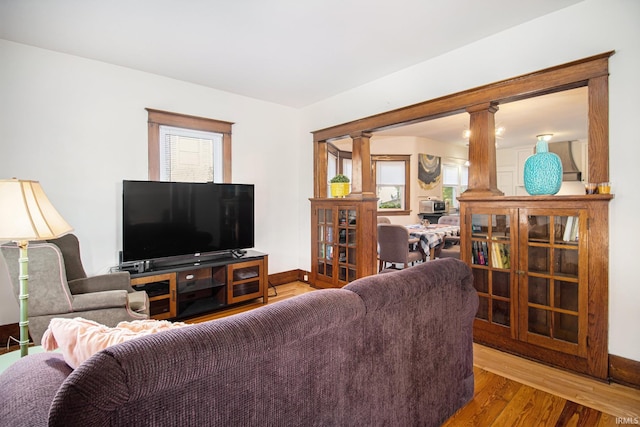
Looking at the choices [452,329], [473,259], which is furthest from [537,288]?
[452,329]

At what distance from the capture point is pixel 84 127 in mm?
3006

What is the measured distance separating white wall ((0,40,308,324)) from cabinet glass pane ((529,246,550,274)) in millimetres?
3318

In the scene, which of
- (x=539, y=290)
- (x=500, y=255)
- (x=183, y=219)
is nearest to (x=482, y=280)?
(x=500, y=255)

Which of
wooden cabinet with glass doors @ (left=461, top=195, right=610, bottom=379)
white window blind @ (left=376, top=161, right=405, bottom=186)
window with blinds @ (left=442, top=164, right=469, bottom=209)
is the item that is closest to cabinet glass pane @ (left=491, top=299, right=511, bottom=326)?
wooden cabinet with glass doors @ (left=461, top=195, right=610, bottom=379)

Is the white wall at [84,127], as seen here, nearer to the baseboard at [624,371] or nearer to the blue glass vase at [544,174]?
the blue glass vase at [544,174]

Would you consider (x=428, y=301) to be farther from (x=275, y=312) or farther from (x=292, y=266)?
(x=292, y=266)

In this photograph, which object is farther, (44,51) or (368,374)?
(44,51)

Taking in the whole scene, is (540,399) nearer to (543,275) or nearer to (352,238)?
(543,275)

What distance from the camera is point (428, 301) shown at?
149 centimetres

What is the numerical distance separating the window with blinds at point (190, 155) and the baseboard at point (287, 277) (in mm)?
1559

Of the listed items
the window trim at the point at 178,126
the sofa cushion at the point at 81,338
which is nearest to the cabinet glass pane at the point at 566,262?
the sofa cushion at the point at 81,338

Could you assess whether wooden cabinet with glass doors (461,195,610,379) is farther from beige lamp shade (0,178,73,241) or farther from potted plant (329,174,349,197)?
beige lamp shade (0,178,73,241)

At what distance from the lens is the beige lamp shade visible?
1414 mm

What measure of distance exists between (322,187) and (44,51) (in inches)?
126
